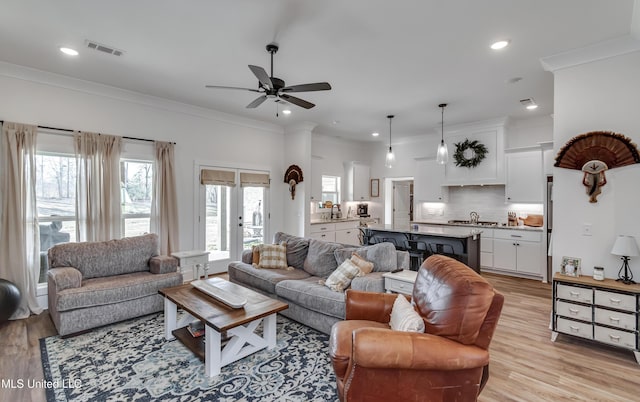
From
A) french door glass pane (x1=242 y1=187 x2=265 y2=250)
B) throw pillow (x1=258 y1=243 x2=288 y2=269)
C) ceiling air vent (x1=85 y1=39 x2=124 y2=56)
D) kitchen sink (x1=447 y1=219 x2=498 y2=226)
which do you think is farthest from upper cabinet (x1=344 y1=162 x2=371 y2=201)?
ceiling air vent (x1=85 y1=39 x2=124 y2=56)

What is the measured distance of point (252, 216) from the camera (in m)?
6.23

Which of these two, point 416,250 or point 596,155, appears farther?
point 416,250

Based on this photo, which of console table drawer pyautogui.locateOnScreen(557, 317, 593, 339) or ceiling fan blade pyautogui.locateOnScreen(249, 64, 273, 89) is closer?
ceiling fan blade pyautogui.locateOnScreen(249, 64, 273, 89)

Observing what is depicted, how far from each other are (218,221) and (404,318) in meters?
4.45

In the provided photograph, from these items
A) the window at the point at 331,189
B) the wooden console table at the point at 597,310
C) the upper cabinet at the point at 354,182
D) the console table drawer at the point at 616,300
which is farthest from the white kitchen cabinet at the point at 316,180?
the console table drawer at the point at 616,300

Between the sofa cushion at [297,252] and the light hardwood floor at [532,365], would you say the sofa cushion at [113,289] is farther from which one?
the sofa cushion at [297,252]

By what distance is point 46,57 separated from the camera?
11.2 feet

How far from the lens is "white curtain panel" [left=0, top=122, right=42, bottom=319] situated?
3.58 m

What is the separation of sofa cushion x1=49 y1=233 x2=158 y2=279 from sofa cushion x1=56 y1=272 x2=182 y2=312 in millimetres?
119

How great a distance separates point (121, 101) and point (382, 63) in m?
3.82

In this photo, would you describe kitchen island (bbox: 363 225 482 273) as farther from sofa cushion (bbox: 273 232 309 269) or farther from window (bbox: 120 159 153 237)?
window (bbox: 120 159 153 237)

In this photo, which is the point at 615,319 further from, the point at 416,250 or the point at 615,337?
the point at 416,250

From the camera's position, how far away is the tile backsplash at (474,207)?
602 centimetres

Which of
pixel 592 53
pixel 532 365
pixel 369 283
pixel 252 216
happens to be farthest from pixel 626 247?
pixel 252 216
